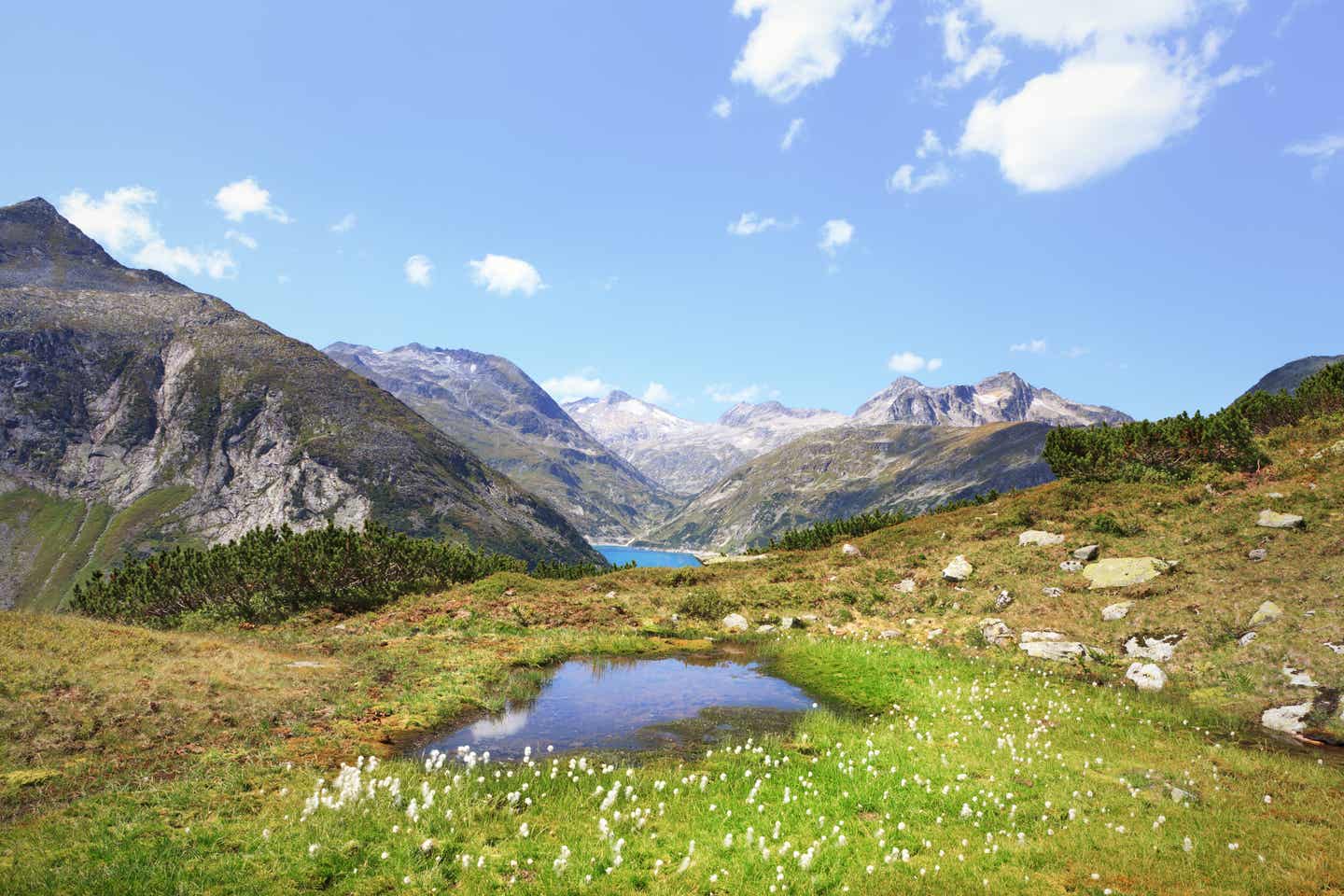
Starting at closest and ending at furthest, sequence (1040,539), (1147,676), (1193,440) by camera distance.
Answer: (1147,676) < (1040,539) < (1193,440)

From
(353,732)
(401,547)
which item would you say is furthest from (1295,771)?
(401,547)

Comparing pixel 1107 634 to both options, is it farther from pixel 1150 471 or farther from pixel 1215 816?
pixel 1150 471

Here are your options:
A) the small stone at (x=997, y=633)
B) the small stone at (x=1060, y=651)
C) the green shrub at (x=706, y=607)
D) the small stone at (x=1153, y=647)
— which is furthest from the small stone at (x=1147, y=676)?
the green shrub at (x=706, y=607)

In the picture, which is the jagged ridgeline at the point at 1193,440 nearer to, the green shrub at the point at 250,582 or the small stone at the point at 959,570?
the small stone at the point at 959,570

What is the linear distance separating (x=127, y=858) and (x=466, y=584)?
30614 mm

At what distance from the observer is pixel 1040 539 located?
121 feet

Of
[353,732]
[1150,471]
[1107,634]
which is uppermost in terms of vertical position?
[1150,471]

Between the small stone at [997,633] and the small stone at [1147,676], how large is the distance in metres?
4.84

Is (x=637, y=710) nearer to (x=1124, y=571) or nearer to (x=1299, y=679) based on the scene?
(x=1299, y=679)

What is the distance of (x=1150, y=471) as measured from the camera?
41969 millimetres

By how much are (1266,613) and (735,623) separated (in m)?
21.8

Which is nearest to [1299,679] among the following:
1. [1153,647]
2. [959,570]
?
[1153,647]

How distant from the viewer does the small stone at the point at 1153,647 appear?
75.3ft

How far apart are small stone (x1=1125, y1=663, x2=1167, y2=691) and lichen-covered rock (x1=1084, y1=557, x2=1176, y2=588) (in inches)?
297
